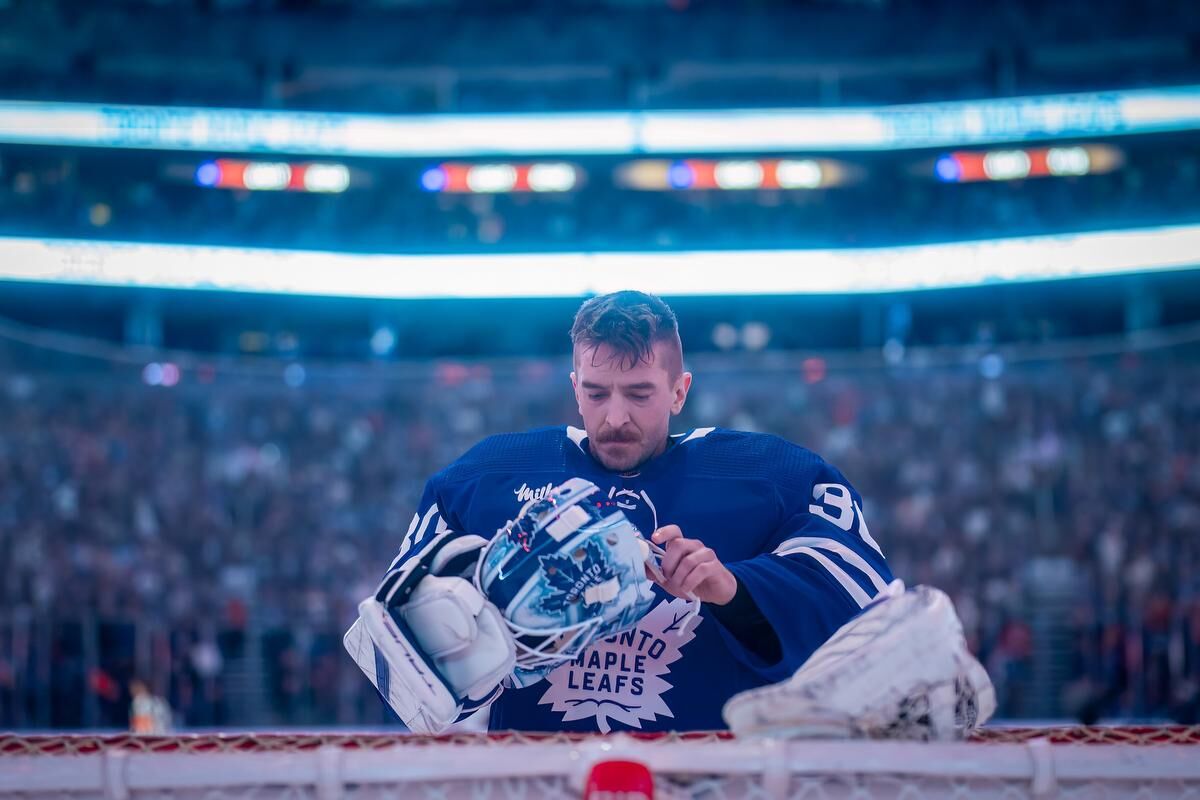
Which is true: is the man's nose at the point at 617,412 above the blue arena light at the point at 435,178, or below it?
below

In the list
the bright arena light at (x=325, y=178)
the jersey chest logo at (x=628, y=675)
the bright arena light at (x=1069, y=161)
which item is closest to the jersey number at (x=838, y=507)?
the jersey chest logo at (x=628, y=675)

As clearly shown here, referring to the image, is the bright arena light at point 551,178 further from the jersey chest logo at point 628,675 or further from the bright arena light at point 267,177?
the jersey chest logo at point 628,675

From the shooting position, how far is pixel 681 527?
2479 millimetres

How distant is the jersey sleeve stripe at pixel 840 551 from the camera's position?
2258mm

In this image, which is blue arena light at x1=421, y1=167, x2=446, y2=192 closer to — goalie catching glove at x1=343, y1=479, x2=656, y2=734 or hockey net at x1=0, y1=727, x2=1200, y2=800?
goalie catching glove at x1=343, y1=479, x2=656, y2=734

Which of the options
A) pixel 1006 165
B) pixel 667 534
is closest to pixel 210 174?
pixel 1006 165

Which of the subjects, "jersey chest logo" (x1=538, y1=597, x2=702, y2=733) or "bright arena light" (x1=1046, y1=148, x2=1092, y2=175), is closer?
"jersey chest logo" (x1=538, y1=597, x2=702, y2=733)

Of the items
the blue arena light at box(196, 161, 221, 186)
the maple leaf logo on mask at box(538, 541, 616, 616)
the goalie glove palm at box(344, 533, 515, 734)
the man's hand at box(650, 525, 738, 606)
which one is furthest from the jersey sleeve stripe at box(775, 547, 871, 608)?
the blue arena light at box(196, 161, 221, 186)

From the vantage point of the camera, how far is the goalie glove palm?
5.91 ft

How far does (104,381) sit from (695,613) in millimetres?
12415

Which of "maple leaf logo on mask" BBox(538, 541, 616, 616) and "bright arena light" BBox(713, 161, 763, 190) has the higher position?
"bright arena light" BBox(713, 161, 763, 190)

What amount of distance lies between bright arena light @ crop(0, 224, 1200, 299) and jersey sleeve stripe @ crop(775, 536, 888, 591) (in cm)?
1448

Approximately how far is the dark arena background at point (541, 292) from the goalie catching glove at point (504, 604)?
8.20 m

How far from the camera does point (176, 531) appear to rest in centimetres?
1216
